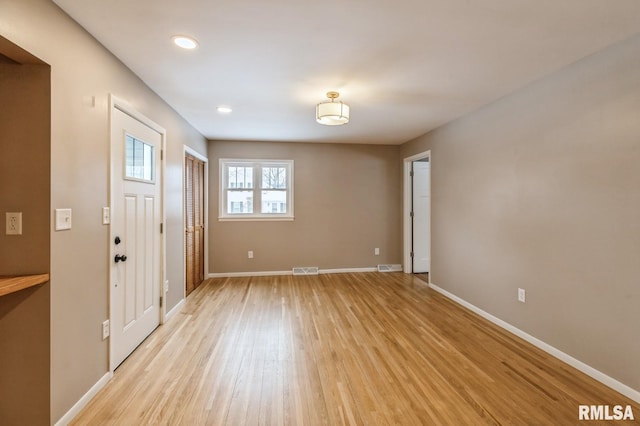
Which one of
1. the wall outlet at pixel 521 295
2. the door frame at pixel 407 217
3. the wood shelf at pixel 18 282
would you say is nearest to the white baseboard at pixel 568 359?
the wall outlet at pixel 521 295

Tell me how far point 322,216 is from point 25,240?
13.9 ft

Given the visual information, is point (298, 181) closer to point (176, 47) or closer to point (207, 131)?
point (207, 131)

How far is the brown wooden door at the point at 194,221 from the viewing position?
418 centimetres

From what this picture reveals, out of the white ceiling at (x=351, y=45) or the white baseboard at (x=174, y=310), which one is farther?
the white baseboard at (x=174, y=310)

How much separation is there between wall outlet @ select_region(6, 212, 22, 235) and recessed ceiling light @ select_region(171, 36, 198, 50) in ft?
4.73

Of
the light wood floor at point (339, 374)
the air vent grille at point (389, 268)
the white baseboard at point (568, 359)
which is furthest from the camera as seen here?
the air vent grille at point (389, 268)

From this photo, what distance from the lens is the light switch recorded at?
64.2 inches

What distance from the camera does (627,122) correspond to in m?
2.00

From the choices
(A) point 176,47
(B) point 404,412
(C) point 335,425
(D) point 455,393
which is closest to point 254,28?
(A) point 176,47

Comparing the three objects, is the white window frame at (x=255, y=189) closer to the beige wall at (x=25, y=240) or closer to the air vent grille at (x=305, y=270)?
the air vent grille at (x=305, y=270)

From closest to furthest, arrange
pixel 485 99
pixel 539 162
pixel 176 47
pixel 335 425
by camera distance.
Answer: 1. pixel 335 425
2. pixel 176 47
3. pixel 539 162
4. pixel 485 99

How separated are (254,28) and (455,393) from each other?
284 centimetres

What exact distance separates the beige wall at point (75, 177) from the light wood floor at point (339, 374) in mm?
360

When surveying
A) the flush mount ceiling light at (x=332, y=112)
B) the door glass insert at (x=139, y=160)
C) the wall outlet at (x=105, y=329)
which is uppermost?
the flush mount ceiling light at (x=332, y=112)
